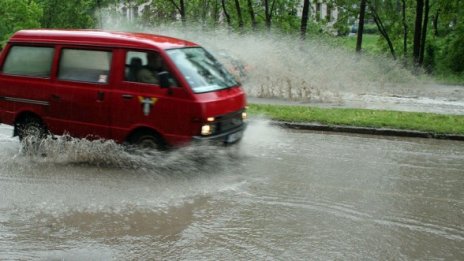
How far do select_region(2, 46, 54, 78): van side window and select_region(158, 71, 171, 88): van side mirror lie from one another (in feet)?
7.03

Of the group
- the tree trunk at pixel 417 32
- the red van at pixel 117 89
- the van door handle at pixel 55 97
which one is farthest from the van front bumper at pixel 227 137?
the tree trunk at pixel 417 32

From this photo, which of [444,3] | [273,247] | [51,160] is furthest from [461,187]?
[444,3]

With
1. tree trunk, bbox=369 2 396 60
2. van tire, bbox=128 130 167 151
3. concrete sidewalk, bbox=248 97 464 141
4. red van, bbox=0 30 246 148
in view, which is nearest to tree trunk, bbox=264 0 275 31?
tree trunk, bbox=369 2 396 60

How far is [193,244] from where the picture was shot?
5.71 m

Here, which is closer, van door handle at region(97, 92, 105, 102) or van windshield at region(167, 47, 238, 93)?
van windshield at region(167, 47, 238, 93)

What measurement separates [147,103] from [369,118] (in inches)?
246

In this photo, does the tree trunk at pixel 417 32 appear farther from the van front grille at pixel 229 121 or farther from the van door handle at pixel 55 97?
the van door handle at pixel 55 97

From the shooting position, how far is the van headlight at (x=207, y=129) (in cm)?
805

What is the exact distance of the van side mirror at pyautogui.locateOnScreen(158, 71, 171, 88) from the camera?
8.12m

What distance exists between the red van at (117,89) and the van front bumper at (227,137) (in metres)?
0.01

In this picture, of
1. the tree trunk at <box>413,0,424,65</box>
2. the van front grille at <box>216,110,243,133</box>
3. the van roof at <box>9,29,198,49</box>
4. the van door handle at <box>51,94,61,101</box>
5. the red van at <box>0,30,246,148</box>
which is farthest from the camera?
the tree trunk at <box>413,0,424,65</box>

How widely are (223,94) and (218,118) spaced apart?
0.48m

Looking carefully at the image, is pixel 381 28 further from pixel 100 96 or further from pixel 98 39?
pixel 100 96

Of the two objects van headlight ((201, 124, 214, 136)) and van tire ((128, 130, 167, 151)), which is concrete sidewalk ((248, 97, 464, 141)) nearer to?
van headlight ((201, 124, 214, 136))
